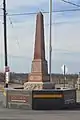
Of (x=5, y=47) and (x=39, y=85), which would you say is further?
(x=5, y=47)

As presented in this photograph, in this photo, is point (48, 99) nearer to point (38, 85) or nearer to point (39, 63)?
point (38, 85)

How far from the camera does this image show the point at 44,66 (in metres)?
24.4

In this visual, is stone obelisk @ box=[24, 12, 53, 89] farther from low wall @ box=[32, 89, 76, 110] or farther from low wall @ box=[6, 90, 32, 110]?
low wall @ box=[32, 89, 76, 110]

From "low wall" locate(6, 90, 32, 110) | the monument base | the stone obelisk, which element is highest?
the stone obelisk

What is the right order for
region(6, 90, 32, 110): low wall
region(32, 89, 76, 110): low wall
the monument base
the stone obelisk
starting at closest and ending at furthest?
region(32, 89, 76, 110): low wall
region(6, 90, 32, 110): low wall
the monument base
the stone obelisk

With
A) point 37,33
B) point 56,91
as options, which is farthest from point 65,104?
point 37,33

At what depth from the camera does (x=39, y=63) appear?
24.2m

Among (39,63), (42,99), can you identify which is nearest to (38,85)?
(39,63)

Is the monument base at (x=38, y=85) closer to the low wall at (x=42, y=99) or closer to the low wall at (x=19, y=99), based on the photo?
the low wall at (x=19, y=99)

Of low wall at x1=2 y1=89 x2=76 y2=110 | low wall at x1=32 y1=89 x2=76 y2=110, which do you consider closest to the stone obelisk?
low wall at x1=2 y1=89 x2=76 y2=110

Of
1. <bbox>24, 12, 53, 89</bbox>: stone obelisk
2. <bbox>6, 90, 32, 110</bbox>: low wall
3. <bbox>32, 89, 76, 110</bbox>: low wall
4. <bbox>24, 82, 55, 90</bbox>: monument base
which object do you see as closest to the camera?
<bbox>32, 89, 76, 110</bbox>: low wall

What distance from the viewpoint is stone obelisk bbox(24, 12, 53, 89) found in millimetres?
24047

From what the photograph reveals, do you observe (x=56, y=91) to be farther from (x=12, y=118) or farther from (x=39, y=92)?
(x=12, y=118)

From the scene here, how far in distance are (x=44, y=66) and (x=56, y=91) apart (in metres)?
2.83
